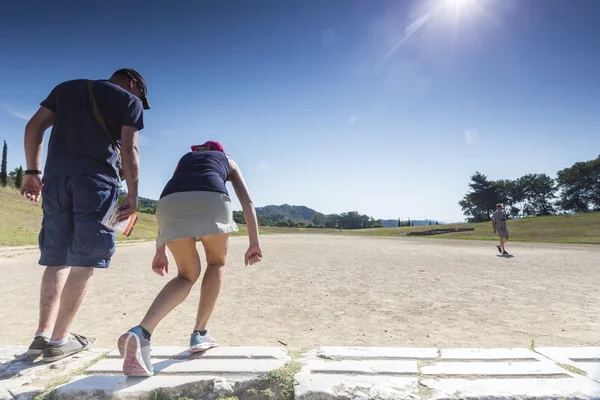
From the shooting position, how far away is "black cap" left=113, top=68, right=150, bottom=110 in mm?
3400

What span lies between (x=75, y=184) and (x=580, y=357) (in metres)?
4.20

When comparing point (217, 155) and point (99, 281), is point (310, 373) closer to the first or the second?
point (217, 155)

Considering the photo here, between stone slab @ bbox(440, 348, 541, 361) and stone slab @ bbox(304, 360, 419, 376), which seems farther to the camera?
stone slab @ bbox(440, 348, 541, 361)

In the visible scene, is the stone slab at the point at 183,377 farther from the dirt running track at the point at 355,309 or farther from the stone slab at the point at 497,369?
the stone slab at the point at 497,369

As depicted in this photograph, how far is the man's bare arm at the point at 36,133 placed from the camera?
320 cm

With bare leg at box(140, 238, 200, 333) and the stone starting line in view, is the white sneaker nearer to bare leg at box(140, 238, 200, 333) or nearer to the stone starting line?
the stone starting line

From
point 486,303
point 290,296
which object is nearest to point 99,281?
point 290,296

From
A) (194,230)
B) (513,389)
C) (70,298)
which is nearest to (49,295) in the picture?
(70,298)

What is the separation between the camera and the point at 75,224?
9.55 ft

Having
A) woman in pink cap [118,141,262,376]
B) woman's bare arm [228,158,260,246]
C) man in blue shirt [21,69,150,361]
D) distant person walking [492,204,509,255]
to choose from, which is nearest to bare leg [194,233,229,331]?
woman in pink cap [118,141,262,376]

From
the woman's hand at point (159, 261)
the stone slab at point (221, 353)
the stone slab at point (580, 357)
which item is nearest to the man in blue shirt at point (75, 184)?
the woman's hand at point (159, 261)

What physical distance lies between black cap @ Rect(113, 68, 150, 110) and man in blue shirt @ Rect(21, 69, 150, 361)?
0.63 ft

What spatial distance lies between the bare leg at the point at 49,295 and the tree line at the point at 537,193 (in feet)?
315

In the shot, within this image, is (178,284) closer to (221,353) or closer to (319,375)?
(221,353)
